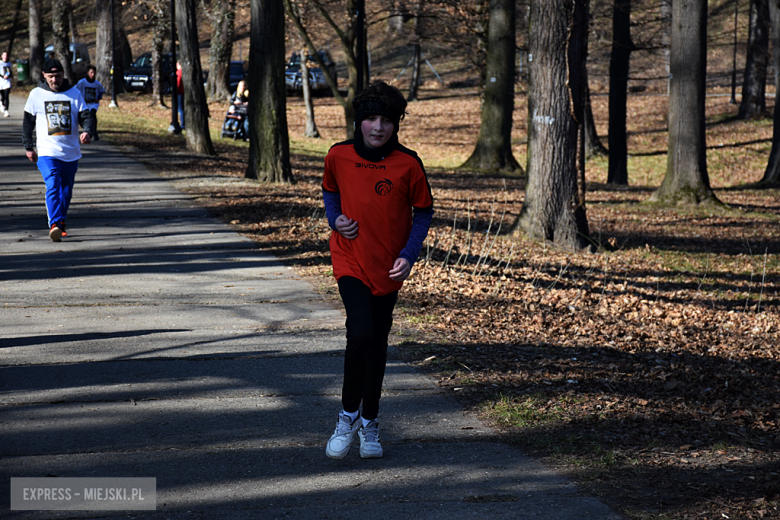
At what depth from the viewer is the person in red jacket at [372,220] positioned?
3.98 meters

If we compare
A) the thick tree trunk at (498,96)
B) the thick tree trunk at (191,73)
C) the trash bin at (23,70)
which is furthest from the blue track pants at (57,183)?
the trash bin at (23,70)

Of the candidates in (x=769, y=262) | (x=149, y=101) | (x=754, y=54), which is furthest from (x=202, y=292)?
(x=149, y=101)

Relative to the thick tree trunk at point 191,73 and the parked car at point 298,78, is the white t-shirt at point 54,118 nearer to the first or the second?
the thick tree trunk at point 191,73

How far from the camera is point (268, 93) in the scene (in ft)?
51.9

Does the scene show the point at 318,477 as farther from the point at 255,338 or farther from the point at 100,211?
the point at 100,211

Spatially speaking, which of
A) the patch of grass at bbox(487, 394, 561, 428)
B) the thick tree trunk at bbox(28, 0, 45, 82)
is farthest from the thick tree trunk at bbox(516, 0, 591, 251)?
the thick tree trunk at bbox(28, 0, 45, 82)

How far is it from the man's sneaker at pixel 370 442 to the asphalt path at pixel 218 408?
6 cm

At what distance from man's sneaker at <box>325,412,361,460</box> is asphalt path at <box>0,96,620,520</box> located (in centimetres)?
6

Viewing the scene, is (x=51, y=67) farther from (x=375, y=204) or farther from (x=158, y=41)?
(x=158, y=41)

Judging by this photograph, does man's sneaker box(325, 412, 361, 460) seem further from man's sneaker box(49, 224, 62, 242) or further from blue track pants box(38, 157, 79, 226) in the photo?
man's sneaker box(49, 224, 62, 242)

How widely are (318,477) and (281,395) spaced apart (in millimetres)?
1255

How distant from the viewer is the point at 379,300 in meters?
4.10

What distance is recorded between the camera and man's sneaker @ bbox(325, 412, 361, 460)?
13.6 feet

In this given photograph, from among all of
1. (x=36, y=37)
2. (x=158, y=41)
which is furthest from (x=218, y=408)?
(x=36, y=37)
